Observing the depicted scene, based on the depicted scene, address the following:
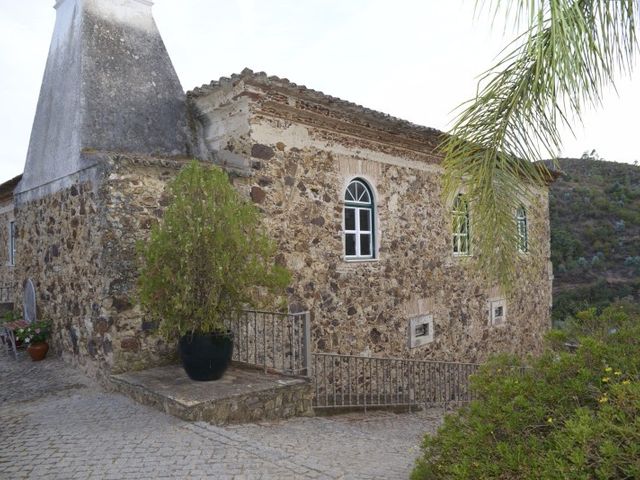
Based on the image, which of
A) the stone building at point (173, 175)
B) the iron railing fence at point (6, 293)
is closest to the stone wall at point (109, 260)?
the stone building at point (173, 175)

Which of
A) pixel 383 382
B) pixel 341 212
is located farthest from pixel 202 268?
pixel 383 382

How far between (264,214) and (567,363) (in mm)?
4694

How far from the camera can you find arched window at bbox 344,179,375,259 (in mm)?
8695

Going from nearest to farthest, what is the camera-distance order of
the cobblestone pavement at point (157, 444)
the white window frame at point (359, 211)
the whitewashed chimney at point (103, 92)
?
the cobblestone pavement at point (157, 444)
the whitewashed chimney at point (103, 92)
the white window frame at point (359, 211)

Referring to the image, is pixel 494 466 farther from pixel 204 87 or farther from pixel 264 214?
pixel 204 87

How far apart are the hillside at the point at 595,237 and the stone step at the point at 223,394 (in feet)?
60.7

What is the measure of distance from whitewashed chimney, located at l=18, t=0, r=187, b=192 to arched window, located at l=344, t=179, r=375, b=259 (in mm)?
2857

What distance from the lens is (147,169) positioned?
21.6 ft

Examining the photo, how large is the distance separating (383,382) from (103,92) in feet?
20.9

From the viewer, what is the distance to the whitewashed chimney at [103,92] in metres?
7.13

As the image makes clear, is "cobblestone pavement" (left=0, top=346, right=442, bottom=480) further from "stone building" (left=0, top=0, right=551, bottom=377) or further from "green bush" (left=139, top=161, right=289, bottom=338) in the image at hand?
"green bush" (left=139, top=161, right=289, bottom=338)

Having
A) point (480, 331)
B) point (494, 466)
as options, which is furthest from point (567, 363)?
point (480, 331)

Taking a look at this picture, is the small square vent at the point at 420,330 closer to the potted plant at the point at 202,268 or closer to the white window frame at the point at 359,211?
the white window frame at the point at 359,211

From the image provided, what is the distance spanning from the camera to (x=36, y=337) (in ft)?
26.0
